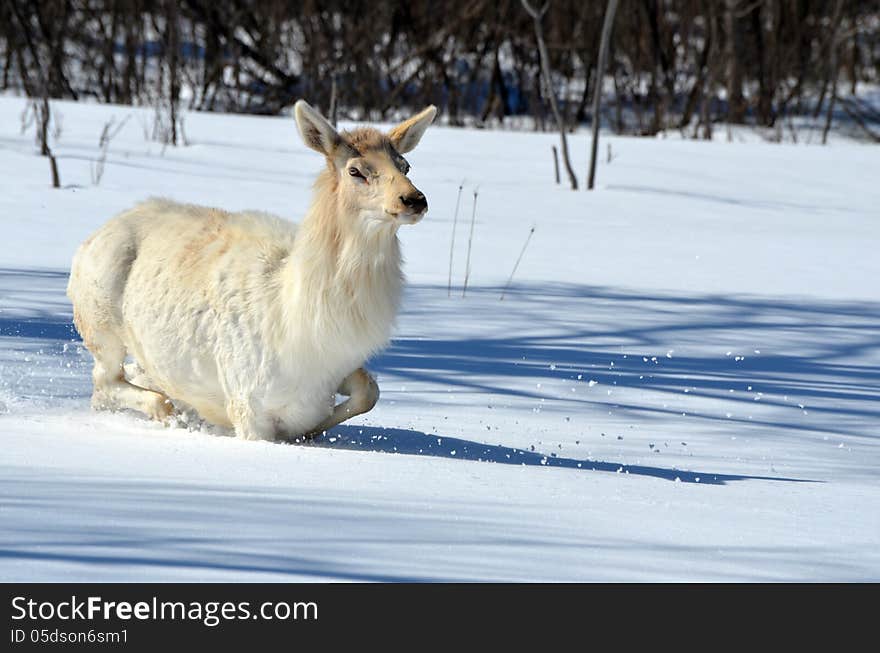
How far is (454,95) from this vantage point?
2033cm

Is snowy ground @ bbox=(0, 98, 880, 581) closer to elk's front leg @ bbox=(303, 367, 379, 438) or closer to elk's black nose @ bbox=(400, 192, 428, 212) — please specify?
elk's front leg @ bbox=(303, 367, 379, 438)

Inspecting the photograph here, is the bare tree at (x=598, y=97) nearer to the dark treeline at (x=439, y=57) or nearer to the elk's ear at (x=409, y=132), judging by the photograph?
the dark treeline at (x=439, y=57)

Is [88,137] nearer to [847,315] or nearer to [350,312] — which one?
[847,315]

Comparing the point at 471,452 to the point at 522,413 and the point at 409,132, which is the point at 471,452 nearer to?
the point at 522,413

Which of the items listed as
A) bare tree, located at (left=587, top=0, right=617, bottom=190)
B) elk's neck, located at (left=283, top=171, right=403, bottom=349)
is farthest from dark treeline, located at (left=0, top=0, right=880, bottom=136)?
elk's neck, located at (left=283, top=171, right=403, bottom=349)

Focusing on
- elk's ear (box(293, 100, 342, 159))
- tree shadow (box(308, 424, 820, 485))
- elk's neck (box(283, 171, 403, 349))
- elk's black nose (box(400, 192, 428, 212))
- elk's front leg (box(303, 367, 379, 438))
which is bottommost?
tree shadow (box(308, 424, 820, 485))

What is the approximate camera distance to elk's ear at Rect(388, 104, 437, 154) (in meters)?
5.26

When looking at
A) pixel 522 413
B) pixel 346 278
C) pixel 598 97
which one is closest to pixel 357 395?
pixel 346 278

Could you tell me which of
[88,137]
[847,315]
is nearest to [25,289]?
[847,315]

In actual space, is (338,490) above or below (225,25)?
below

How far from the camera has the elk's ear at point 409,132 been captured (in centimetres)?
526

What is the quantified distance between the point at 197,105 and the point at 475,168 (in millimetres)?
6904

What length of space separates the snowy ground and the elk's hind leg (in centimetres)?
10

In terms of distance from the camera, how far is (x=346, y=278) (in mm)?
4969
